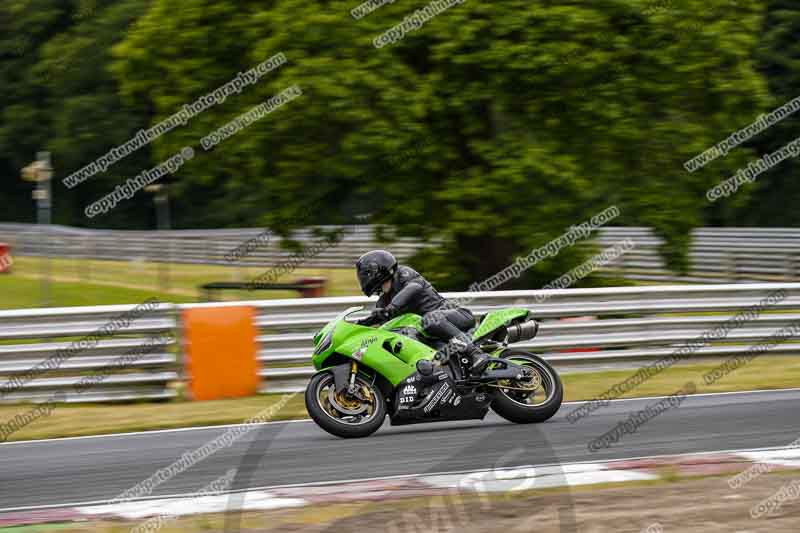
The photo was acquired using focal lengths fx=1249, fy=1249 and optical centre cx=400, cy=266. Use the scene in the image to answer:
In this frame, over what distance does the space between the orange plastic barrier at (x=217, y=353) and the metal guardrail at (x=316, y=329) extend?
6.5 inches

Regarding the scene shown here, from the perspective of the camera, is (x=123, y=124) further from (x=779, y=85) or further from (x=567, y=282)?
(x=567, y=282)

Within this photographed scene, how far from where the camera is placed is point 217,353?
12.8m

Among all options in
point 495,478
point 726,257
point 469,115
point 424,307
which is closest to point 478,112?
point 469,115

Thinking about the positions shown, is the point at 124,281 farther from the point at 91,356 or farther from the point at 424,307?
the point at 424,307

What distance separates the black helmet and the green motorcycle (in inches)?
13.1

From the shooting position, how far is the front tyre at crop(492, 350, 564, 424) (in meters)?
9.87

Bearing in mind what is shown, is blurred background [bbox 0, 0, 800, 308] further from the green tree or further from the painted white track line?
the painted white track line

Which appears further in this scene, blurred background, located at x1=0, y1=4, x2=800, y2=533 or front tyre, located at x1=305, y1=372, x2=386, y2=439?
front tyre, located at x1=305, y1=372, x2=386, y2=439

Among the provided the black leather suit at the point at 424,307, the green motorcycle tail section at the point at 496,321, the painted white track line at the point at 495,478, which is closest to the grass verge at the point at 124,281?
the black leather suit at the point at 424,307

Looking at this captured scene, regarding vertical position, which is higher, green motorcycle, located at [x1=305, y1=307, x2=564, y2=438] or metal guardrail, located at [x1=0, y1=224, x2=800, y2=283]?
green motorcycle, located at [x1=305, y1=307, x2=564, y2=438]

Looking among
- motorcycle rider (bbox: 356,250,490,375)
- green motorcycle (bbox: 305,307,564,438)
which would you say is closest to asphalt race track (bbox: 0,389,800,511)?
green motorcycle (bbox: 305,307,564,438)

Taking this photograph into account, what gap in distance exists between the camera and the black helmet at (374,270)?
32.0ft

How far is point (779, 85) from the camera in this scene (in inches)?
1464

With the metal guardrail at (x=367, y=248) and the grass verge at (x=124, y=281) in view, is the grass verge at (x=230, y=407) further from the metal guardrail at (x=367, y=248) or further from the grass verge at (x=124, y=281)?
the grass verge at (x=124, y=281)
